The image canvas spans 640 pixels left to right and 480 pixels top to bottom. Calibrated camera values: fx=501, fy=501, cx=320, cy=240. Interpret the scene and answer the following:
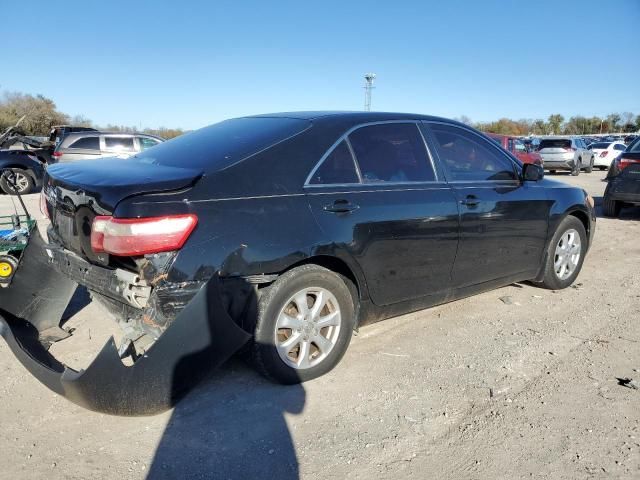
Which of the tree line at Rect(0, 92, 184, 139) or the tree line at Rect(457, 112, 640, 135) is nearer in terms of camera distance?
the tree line at Rect(0, 92, 184, 139)

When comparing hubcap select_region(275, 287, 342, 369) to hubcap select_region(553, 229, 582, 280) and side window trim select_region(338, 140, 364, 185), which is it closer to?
side window trim select_region(338, 140, 364, 185)

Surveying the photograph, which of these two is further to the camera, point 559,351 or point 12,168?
point 12,168

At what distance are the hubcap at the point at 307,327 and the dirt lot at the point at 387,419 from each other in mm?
193

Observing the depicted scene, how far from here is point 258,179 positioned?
117 inches

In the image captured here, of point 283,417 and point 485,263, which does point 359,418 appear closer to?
point 283,417

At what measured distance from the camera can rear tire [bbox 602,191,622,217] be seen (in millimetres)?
9859

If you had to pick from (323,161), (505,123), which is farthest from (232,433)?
(505,123)

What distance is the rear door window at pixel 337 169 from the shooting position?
3.23 metres

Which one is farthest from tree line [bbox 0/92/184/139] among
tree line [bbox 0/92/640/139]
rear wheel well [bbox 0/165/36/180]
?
rear wheel well [bbox 0/165/36/180]

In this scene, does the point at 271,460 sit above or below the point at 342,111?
below

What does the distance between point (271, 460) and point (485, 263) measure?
2.52 meters

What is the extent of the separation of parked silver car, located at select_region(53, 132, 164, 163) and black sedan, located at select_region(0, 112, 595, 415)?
10134 mm

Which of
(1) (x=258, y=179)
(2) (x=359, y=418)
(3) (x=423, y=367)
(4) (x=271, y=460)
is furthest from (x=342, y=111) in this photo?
(4) (x=271, y=460)

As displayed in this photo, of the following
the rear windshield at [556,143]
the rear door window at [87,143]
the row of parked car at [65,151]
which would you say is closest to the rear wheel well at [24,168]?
the row of parked car at [65,151]
